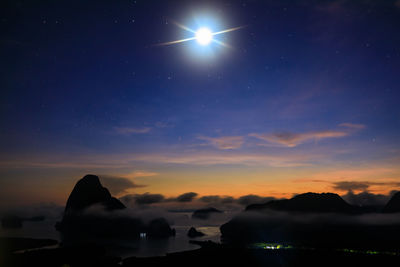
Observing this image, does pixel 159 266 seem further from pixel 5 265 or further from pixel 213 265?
pixel 5 265

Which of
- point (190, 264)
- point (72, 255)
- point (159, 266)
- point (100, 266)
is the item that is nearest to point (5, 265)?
point (72, 255)

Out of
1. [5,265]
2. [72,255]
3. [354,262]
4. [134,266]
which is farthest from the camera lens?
[72,255]

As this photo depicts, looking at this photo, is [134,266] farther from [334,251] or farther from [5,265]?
[334,251]

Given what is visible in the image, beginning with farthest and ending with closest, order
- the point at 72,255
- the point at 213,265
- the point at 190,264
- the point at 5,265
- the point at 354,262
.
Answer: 1. the point at 72,255
2. the point at 5,265
3. the point at 190,264
4. the point at 213,265
5. the point at 354,262

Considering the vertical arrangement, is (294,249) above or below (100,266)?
above

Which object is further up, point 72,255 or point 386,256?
point 386,256

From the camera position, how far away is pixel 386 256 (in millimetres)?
83500

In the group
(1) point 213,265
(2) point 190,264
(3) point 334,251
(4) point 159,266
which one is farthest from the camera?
(4) point 159,266

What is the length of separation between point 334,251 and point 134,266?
281 feet

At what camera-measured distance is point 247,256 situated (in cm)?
10781

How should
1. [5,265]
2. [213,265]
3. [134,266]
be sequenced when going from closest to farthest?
[213,265] → [134,266] → [5,265]

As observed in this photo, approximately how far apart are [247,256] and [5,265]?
389ft

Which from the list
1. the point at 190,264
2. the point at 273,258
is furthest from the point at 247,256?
the point at 190,264

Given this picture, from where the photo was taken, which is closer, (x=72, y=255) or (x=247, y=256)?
(x=247, y=256)
